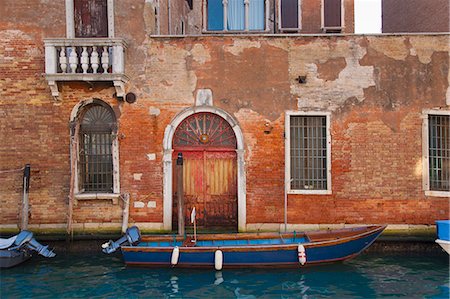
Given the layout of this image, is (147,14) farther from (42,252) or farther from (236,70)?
(42,252)

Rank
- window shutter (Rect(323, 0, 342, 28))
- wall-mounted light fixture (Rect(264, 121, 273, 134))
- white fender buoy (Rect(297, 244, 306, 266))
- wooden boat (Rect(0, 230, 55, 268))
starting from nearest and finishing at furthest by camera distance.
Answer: white fender buoy (Rect(297, 244, 306, 266)) → wooden boat (Rect(0, 230, 55, 268)) → wall-mounted light fixture (Rect(264, 121, 273, 134)) → window shutter (Rect(323, 0, 342, 28))

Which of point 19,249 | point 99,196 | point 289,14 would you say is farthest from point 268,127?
point 19,249

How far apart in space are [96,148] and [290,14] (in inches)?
251

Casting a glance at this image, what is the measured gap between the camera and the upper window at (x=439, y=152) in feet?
30.1

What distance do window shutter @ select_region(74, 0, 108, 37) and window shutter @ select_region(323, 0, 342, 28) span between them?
5888 millimetres

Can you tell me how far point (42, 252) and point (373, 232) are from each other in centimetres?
617

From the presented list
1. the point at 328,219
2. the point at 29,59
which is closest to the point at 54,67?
the point at 29,59

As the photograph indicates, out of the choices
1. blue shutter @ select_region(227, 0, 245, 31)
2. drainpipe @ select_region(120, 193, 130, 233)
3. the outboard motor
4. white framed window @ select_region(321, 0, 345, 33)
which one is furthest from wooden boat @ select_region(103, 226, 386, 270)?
blue shutter @ select_region(227, 0, 245, 31)

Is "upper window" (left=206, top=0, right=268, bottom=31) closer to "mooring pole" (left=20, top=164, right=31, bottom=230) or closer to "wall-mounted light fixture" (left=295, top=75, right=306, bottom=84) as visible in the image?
"wall-mounted light fixture" (left=295, top=75, right=306, bottom=84)

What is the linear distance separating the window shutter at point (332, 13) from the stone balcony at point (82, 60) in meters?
5.80

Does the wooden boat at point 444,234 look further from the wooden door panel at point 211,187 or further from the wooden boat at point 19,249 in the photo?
the wooden boat at point 19,249

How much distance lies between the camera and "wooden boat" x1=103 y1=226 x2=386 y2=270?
7.75 meters

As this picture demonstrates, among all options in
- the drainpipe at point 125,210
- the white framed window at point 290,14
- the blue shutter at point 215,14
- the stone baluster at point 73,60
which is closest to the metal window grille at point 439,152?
the white framed window at point 290,14

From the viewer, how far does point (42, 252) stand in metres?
8.18
